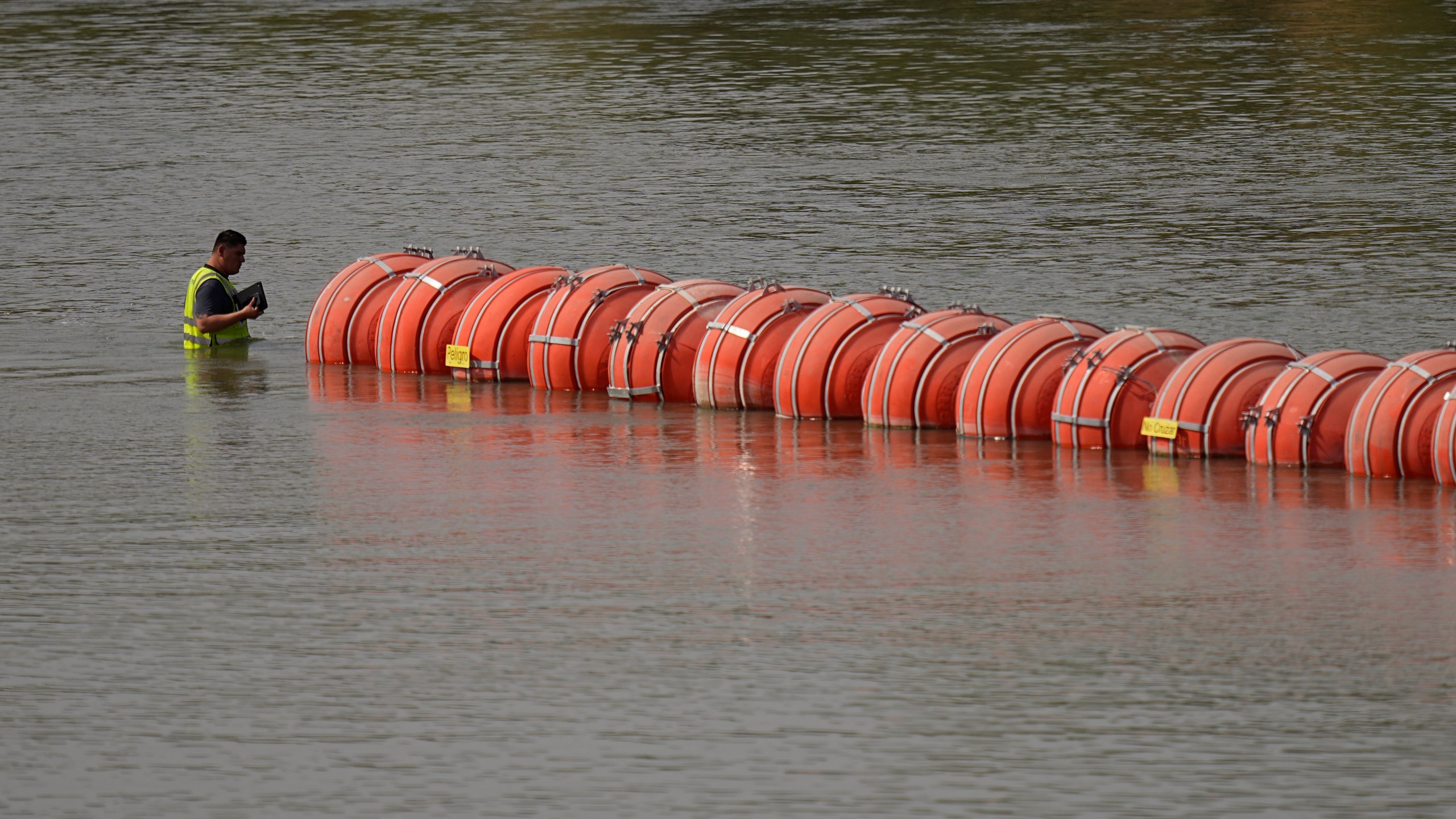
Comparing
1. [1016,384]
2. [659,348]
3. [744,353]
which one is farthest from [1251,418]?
[659,348]

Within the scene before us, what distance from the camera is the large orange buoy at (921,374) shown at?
50.5ft

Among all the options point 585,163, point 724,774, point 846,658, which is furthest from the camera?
point 585,163

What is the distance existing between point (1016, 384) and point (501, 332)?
4.57m

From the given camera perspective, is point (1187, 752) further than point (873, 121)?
No

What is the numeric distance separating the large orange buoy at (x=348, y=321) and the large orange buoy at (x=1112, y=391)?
638cm

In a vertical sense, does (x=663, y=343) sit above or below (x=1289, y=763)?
above

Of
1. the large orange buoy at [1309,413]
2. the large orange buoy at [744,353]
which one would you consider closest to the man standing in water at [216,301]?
the large orange buoy at [744,353]

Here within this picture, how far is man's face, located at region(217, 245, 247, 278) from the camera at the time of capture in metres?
19.3

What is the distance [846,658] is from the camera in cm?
971

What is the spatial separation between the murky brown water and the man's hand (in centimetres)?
36

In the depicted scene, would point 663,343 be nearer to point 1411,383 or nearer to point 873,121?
point 1411,383

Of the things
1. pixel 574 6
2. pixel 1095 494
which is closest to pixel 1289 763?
pixel 1095 494

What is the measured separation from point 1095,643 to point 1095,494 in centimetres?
338

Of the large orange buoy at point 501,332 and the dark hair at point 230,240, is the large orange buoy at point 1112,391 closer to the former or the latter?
the large orange buoy at point 501,332
